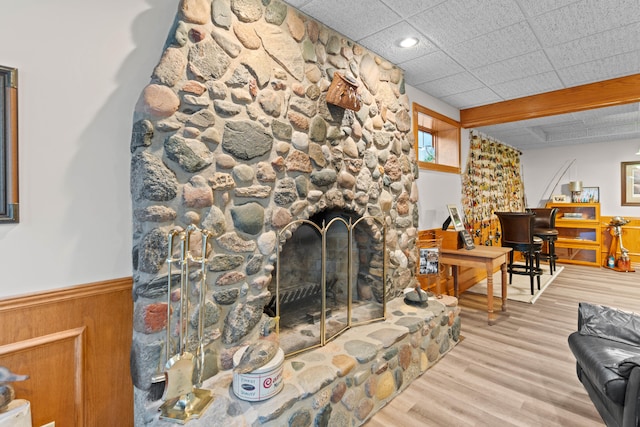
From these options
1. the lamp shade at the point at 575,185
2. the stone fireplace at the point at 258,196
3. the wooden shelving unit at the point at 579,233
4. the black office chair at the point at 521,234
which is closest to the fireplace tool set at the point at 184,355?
the stone fireplace at the point at 258,196

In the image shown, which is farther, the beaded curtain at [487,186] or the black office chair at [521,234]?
the beaded curtain at [487,186]

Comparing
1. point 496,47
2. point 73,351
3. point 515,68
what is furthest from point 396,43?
point 73,351

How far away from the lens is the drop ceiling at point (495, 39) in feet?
6.34

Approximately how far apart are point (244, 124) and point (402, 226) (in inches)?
67.5

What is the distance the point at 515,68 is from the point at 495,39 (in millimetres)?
693

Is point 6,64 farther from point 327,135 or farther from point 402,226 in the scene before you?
point 402,226

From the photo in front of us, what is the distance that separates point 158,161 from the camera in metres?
1.37

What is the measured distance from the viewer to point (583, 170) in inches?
245

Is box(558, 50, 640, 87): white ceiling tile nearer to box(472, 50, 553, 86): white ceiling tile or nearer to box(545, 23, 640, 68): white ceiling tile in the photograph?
box(545, 23, 640, 68): white ceiling tile

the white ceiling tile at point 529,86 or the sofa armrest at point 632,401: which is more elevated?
the white ceiling tile at point 529,86

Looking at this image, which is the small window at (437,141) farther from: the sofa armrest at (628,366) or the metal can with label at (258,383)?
the metal can with label at (258,383)

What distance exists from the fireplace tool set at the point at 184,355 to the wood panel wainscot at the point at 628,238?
707 cm

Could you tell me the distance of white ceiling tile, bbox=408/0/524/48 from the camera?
1.91 m

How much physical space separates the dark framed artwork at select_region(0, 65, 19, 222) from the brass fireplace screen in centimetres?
112
